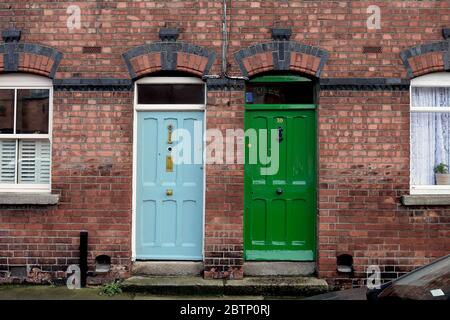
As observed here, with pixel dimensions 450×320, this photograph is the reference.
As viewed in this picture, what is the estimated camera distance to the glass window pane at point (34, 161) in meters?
7.55

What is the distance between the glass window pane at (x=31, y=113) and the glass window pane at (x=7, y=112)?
97 millimetres

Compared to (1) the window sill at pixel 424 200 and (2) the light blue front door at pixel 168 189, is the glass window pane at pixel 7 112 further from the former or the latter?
(1) the window sill at pixel 424 200

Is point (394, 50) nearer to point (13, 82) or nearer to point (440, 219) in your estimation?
point (440, 219)

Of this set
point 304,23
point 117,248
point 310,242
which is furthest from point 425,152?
point 117,248

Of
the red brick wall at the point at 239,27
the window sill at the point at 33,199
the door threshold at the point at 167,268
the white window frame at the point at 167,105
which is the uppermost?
the red brick wall at the point at 239,27

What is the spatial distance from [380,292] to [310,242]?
3.35 meters

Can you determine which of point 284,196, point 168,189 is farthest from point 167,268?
point 284,196

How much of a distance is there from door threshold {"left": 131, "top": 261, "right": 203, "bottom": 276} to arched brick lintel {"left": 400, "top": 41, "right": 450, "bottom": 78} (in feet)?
13.9

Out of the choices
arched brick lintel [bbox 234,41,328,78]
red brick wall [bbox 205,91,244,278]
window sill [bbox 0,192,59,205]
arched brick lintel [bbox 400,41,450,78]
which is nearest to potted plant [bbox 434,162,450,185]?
arched brick lintel [bbox 400,41,450,78]

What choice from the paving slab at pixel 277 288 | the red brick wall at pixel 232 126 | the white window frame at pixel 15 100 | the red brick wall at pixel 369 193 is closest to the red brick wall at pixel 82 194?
the red brick wall at pixel 232 126

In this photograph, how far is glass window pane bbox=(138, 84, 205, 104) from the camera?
24.7 feet

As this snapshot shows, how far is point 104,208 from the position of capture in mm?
7289

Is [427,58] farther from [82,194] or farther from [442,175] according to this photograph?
[82,194]

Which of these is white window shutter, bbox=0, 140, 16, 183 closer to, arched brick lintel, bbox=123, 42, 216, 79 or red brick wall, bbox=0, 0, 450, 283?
red brick wall, bbox=0, 0, 450, 283
